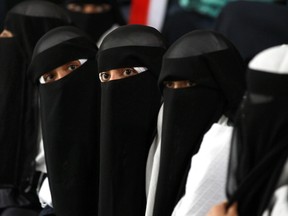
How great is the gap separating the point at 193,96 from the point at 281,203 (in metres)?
0.62

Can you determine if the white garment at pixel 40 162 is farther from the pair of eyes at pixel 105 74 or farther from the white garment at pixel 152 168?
the white garment at pixel 152 168

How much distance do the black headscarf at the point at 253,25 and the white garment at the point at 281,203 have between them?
2.01 metres

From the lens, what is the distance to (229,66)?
2.25 metres

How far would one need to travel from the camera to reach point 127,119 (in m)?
2.48

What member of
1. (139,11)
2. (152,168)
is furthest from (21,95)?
(139,11)

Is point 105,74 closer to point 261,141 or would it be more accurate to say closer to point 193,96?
point 193,96

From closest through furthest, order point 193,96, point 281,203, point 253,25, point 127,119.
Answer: point 281,203 → point 193,96 → point 127,119 → point 253,25

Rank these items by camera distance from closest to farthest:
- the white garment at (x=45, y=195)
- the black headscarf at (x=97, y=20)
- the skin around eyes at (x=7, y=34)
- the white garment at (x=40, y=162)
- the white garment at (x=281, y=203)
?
the white garment at (x=281, y=203)
the white garment at (x=45, y=195)
the white garment at (x=40, y=162)
the skin around eyes at (x=7, y=34)
the black headscarf at (x=97, y=20)

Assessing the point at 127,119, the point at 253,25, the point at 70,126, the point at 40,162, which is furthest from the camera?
the point at 253,25

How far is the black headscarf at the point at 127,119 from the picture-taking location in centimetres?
248

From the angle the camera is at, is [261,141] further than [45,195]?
No

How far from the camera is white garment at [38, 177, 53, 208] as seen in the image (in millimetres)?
2890

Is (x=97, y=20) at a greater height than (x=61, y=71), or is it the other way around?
(x=61, y=71)

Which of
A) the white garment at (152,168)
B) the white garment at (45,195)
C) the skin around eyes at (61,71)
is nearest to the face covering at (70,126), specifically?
the skin around eyes at (61,71)
